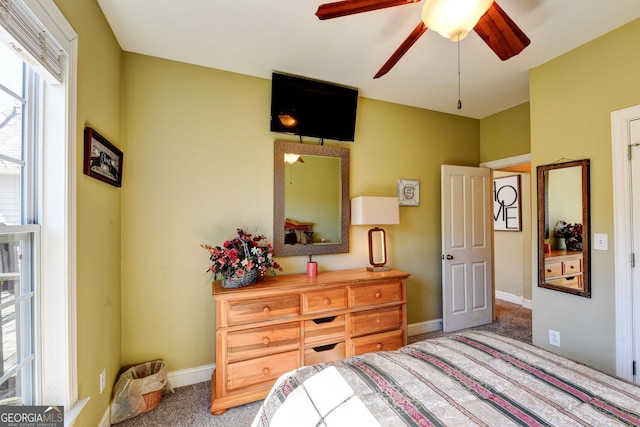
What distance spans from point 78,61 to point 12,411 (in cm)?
163

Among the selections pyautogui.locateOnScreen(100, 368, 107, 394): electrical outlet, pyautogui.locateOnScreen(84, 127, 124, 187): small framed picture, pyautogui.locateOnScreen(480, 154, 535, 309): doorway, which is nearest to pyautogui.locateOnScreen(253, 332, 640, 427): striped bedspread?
pyautogui.locateOnScreen(100, 368, 107, 394): electrical outlet

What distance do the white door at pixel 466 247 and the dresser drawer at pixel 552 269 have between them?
3.16 feet

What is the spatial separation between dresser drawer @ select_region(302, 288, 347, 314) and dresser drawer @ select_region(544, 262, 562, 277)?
1.86 m

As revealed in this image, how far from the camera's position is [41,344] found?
1.23m

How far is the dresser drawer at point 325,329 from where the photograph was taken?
7.18 feet

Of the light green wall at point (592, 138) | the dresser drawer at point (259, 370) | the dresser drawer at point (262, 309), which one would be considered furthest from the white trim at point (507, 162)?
the dresser drawer at point (259, 370)

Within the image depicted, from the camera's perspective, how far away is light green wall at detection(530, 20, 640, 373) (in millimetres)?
2002

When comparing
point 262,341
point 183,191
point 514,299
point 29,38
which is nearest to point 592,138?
point 262,341

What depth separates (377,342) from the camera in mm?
2436

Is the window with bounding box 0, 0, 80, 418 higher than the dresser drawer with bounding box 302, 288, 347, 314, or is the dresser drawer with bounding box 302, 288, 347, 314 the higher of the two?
the window with bounding box 0, 0, 80, 418

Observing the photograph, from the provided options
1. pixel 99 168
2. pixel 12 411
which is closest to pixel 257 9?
pixel 99 168

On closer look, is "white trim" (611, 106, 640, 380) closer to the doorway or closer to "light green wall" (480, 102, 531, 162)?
"light green wall" (480, 102, 531, 162)

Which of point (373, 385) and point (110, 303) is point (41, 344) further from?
point (373, 385)

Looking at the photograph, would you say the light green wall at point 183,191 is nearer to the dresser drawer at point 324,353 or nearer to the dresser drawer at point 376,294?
Answer: the dresser drawer at point 376,294
